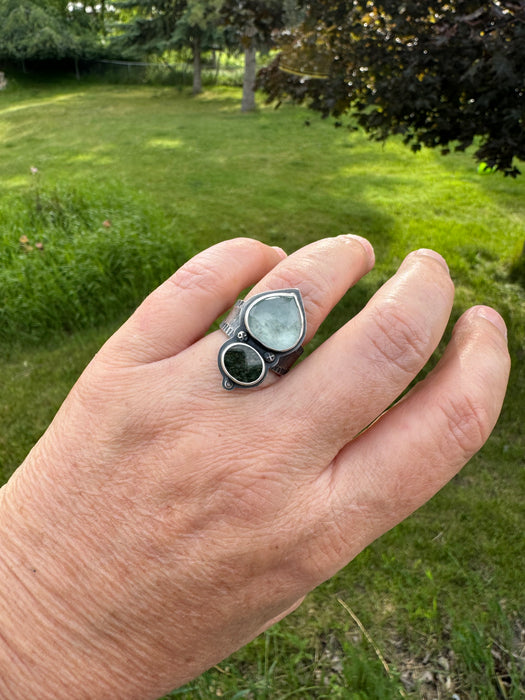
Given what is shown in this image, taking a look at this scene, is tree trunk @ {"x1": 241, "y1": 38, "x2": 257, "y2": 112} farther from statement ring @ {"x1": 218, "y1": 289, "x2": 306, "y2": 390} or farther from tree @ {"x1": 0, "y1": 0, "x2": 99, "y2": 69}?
statement ring @ {"x1": 218, "y1": 289, "x2": 306, "y2": 390}

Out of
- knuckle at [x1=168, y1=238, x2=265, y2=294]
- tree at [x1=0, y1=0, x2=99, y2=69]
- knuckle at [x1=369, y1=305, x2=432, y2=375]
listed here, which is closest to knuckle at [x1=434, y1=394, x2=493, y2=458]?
knuckle at [x1=369, y1=305, x2=432, y2=375]

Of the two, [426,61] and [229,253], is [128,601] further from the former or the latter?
[426,61]

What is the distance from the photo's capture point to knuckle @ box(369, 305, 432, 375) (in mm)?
1081

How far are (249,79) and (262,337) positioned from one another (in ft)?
58.0

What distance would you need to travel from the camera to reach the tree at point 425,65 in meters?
3.68

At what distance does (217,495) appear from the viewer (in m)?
1.09

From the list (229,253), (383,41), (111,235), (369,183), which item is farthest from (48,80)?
(229,253)

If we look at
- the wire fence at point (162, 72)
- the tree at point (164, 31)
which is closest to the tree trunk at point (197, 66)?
the tree at point (164, 31)

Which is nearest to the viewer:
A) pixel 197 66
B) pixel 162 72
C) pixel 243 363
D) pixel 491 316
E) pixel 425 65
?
pixel 243 363

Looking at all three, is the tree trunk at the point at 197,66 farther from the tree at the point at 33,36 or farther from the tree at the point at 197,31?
the tree at the point at 33,36

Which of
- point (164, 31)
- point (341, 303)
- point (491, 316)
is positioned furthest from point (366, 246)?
point (164, 31)

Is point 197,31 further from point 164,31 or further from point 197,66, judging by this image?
point 164,31

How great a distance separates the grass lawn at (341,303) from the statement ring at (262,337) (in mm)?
1333

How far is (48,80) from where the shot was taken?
24.2 metres
